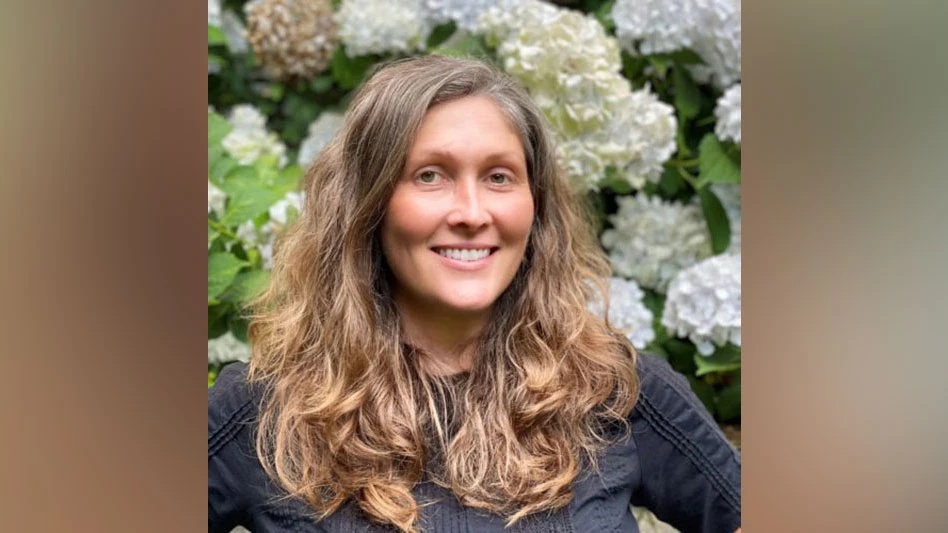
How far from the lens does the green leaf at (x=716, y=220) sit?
61.7 inches

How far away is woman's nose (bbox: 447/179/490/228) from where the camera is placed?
40.8 inches

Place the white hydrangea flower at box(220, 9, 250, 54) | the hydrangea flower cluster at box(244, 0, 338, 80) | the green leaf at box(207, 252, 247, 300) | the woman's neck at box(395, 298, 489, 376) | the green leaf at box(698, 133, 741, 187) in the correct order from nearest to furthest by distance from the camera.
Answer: the woman's neck at box(395, 298, 489, 376), the green leaf at box(207, 252, 247, 300), the green leaf at box(698, 133, 741, 187), the hydrangea flower cluster at box(244, 0, 338, 80), the white hydrangea flower at box(220, 9, 250, 54)

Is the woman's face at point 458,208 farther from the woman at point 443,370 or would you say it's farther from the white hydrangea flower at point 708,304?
the white hydrangea flower at point 708,304

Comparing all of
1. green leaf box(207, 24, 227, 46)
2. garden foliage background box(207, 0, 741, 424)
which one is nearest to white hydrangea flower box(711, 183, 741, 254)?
garden foliage background box(207, 0, 741, 424)

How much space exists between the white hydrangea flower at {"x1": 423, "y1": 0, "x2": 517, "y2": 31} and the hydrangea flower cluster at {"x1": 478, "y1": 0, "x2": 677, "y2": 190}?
39 mm

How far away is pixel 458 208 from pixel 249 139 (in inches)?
31.4

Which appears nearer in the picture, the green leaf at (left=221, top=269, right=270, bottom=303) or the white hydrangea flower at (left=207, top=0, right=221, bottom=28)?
the green leaf at (left=221, top=269, right=270, bottom=303)

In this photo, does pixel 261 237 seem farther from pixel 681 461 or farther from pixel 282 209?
pixel 681 461

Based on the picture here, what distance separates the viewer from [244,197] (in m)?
1.47

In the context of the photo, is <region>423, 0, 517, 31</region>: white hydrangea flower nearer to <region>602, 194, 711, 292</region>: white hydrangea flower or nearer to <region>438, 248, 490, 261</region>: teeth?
<region>602, 194, 711, 292</region>: white hydrangea flower

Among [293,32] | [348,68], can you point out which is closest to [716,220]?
[348,68]

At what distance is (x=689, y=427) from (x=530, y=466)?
257 mm
